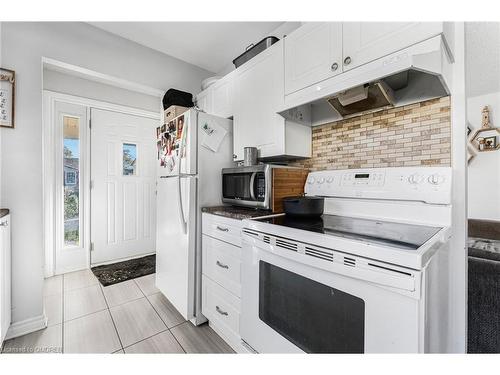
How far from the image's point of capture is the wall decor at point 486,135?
3.16m

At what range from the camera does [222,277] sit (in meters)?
1.54

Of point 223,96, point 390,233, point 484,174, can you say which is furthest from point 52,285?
point 484,174

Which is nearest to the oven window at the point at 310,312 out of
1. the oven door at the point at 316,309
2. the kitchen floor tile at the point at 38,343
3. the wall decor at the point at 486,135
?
the oven door at the point at 316,309

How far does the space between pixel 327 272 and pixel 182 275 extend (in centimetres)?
126

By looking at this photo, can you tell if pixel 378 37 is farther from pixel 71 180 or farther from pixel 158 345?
pixel 71 180

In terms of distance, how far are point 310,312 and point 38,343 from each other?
185 centimetres

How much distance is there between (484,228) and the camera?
2898 mm

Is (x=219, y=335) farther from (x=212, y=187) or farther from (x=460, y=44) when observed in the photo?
(x=460, y=44)

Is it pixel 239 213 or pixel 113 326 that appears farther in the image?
pixel 113 326

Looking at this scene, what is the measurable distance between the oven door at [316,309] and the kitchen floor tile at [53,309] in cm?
157

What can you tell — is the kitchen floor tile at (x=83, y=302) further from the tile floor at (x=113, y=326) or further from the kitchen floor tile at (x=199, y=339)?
the kitchen floor tile at (x=199, y=339)

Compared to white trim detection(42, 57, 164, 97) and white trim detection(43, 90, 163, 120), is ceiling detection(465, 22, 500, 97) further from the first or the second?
white trim detection(43, 90, 163, 120)

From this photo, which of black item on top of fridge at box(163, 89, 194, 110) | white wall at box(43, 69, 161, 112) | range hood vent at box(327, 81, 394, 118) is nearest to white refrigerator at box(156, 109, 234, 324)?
black item on top of fridge at box(163, 89, 194, 110)

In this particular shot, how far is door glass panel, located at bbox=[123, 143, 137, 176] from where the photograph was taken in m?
3.06
